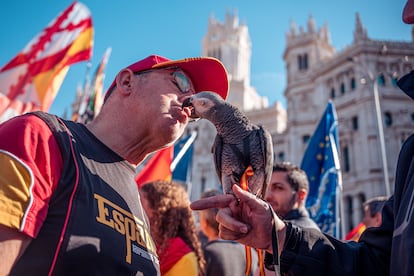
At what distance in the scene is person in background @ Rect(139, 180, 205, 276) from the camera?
3.45 metres

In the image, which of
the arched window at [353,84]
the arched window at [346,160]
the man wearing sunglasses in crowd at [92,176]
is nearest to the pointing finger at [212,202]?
the man wearing sunglasses in crowd at [92,176]

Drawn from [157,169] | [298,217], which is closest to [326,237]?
[298,217]

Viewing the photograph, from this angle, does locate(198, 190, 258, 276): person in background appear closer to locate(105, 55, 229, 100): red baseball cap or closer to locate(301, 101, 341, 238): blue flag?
locate(105, 55, 229, 100): red baseball cap

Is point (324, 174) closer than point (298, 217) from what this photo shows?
No

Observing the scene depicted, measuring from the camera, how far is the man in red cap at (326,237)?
1.73 metres

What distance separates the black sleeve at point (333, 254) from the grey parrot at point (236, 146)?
0.32m

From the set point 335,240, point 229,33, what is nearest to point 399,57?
point 229,33

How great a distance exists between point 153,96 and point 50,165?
816 millimetres

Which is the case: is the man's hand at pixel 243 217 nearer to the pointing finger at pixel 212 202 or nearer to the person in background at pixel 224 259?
the pointing finger at pixel 212 202

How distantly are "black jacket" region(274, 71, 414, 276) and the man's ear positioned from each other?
4.04ft

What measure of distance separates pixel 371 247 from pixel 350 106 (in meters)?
29.6

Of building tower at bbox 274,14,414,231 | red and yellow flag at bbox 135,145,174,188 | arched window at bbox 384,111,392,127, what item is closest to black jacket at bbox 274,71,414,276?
red and yellow flag at bbox 135,145,174,188

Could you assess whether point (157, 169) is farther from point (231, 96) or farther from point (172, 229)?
point (231, 96)

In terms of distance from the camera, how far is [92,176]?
187cm
